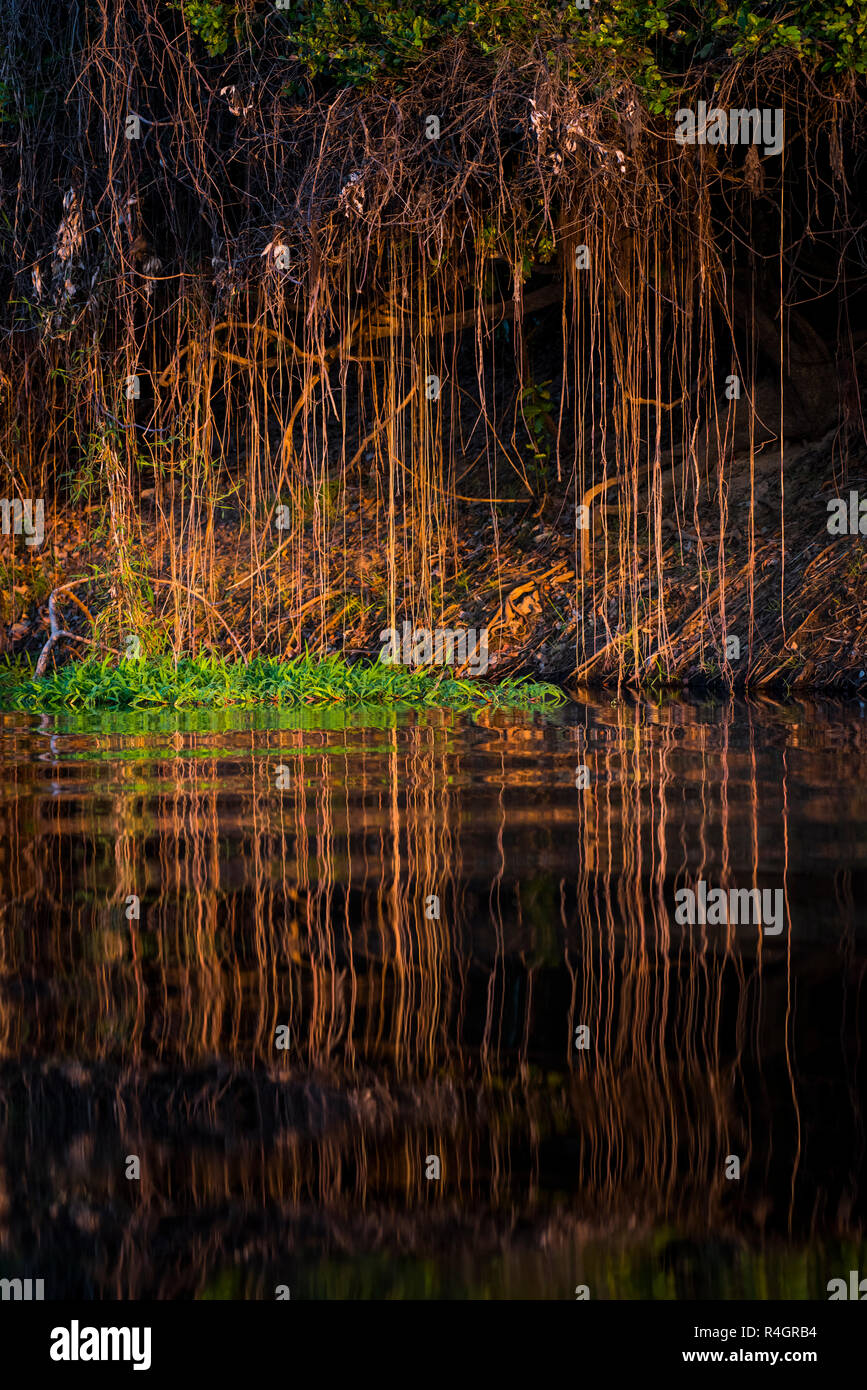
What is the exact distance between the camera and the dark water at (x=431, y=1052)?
1.55 meters

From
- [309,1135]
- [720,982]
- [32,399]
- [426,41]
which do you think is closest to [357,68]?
[426,41]

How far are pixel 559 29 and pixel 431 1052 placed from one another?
6.24m

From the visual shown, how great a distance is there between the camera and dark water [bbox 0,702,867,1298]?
1.55m

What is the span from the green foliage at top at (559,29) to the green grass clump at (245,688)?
3092 millimetres

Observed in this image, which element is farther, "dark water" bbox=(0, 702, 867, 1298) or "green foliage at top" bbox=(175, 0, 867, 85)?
"green foliage at top" bbox=(175, 0, 867, 85)

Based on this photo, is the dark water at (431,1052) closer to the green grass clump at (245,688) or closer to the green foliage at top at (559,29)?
the green grass clump at (245,688)

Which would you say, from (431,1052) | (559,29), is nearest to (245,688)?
(559,29)

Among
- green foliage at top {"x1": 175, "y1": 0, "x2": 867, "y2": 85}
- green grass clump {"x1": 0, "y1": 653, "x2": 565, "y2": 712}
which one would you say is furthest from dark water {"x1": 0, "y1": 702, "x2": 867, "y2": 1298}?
green foliage at top {"x1": 175, "y1": 0, "x2": 867, "y2": 85}

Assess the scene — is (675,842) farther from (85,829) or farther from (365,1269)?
(365,1269)

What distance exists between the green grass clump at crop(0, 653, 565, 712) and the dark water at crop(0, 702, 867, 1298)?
3.58 metres

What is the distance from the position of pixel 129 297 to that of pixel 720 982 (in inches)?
263

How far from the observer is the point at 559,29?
7.11 metres

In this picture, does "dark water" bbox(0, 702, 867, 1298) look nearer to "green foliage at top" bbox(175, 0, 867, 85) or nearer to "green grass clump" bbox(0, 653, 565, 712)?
"green grass clump" bbox(0, 653, 565, 712)

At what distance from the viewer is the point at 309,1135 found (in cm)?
182
